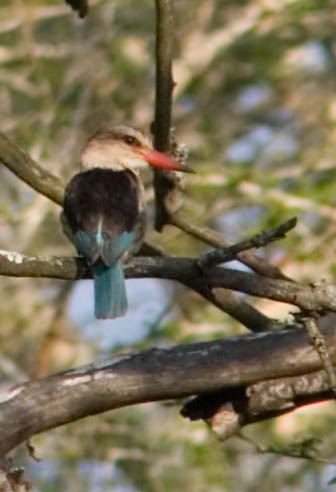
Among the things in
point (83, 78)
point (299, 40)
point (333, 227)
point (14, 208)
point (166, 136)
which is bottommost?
point (166, 136)

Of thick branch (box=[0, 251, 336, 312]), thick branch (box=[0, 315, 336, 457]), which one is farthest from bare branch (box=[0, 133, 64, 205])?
thick branch (box=[0, 315, 336, 457])

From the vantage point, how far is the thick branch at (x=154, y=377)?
3271mm

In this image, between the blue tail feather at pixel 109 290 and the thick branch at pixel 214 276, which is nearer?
the thick branch at pixel 214 276

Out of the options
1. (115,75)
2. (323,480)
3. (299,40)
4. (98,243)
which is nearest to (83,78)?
(115,75)

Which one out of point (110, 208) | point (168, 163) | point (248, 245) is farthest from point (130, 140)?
point (248, 245)

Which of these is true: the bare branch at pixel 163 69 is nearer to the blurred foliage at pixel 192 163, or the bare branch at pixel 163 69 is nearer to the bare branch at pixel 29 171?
the bare branch at pixel 29 171

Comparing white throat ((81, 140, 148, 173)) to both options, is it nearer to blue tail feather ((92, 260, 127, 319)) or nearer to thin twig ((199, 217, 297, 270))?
blue tail feather ((92, 260, 127, 319))

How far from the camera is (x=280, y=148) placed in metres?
8.91

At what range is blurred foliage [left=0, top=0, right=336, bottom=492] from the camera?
20.4 feet

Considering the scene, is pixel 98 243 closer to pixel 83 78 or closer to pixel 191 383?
pixel 191 383

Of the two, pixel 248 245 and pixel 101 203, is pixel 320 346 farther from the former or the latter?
pixel 101 203

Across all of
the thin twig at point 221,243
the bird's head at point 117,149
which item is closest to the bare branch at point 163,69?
the thin twig at point 221,243

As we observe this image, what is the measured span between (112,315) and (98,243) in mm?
223

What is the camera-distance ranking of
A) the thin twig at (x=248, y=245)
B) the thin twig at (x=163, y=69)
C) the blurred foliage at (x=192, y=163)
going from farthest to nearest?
the blurred foliage at (x=192, y=163) → the thin twig at (x=163, y=69) → the thin twig at (x=248, y=245)
